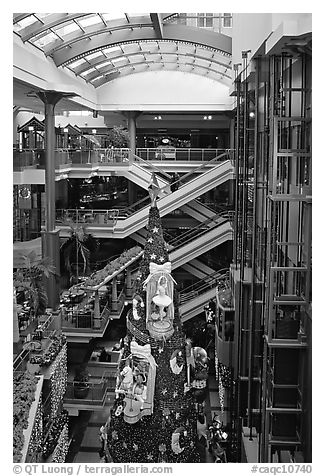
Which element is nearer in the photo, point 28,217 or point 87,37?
point 87,37

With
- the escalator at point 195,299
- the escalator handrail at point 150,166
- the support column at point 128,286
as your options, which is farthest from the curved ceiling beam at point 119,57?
the escalator at point 195,299

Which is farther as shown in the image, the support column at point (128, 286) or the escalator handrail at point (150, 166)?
the escalator handrail at point (150, 166)

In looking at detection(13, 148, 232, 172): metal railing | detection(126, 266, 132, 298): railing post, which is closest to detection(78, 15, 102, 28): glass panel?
detection(13, 148, 232, 172): metal railing

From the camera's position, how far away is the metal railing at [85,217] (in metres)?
16.2

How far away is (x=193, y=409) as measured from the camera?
7852 millimetres

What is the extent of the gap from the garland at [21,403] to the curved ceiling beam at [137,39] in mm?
8284

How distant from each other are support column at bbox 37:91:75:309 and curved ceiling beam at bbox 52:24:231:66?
93 cm

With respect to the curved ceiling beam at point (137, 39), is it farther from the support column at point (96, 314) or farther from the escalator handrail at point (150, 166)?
the escalator handrail at point (150, 166)

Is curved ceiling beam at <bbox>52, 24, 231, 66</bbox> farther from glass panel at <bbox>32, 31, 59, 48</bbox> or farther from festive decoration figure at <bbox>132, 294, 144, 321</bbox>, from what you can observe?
festive decoration figure at <bbox>132, 294, 144, 321</bbox>

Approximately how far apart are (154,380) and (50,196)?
7.36 metres
